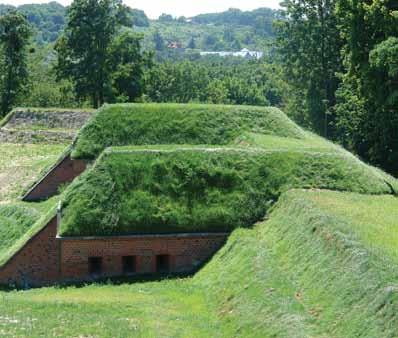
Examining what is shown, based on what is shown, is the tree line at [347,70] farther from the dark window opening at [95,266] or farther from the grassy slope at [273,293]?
the dark window opening at [95,266]

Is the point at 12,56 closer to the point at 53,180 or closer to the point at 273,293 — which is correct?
the point at 53,180

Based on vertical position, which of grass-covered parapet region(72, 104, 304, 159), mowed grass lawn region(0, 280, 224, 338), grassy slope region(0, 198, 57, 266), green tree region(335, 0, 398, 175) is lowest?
grassy slope region(0, 198, 57, 266)

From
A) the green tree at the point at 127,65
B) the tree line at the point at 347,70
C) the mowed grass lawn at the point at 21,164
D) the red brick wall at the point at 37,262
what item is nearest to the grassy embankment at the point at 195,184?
the red brick wall at the point at 37,262

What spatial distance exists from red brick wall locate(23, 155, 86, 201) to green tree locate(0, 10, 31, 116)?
2439cm

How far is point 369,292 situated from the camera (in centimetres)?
1234

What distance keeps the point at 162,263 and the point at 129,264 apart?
83cm

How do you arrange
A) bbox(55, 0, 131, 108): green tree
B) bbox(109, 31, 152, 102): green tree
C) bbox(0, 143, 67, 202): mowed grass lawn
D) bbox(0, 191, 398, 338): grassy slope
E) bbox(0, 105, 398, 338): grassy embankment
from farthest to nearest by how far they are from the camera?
bbox(109, 31, 152, 102): green tree, bbox(55, 0, 131, 108): green tree, bbox(0, 143, 67, 202): mowed grass lawn, bbox(0, 105, 398, 338): grassy embankment, bbox(0, 191, 398, 338): grassy slope

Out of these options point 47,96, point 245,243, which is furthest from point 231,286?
point 47,96

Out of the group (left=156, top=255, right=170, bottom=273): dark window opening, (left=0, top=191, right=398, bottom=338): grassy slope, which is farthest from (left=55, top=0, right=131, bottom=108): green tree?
(left=0, top=191, right=398, bottom=338): grassy slope

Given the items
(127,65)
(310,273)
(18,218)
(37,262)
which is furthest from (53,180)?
(127,65)

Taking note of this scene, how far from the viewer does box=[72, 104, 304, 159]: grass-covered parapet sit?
2348cm

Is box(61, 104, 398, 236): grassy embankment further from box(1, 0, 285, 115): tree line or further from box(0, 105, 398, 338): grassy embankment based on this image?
box(1, 0, 285, 115): tree line

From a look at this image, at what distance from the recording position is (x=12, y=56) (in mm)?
48656

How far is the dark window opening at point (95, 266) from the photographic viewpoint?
18.4 meters
